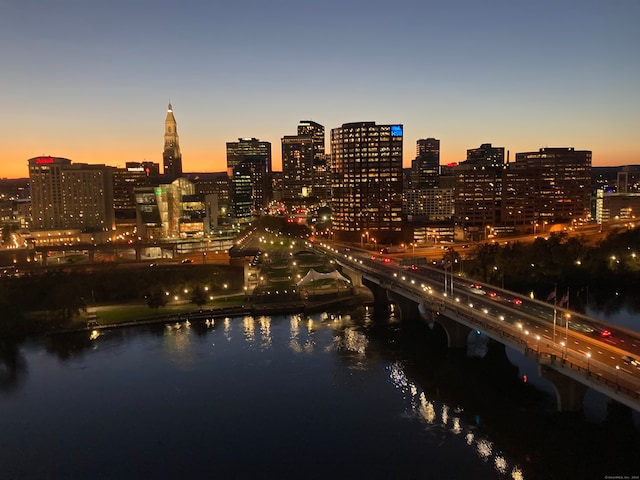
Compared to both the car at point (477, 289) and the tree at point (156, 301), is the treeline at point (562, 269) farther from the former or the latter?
the tree at point (156, 301)

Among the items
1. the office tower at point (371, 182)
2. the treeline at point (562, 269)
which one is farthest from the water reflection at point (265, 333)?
the office tower at point (371, 182)

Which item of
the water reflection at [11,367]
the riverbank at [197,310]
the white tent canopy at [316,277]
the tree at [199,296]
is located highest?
the white tent canopy at [316,277]

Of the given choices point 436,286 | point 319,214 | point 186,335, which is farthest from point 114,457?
point 319,214

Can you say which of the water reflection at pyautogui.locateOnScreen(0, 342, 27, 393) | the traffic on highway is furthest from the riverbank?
the traffic on highway

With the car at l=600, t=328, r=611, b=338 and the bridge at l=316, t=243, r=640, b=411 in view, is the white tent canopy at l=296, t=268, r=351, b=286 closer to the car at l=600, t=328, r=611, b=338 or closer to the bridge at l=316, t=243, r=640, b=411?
the bridge at l=316, t=243, r=640, b=411

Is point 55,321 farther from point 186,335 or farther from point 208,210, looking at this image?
point 208,210
